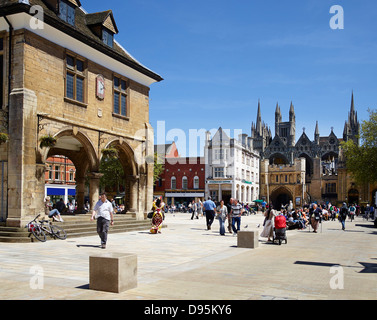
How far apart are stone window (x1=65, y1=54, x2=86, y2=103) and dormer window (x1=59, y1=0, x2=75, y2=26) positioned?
1.60 m

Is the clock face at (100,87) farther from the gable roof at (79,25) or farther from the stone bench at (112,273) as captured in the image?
the stone bench at (112,273)

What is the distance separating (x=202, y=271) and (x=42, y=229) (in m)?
7.53

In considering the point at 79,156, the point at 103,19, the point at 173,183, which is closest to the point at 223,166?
the point at 173,183

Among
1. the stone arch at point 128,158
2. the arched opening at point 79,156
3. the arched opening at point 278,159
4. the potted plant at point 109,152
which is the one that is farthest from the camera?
the arched opening at point 278,159

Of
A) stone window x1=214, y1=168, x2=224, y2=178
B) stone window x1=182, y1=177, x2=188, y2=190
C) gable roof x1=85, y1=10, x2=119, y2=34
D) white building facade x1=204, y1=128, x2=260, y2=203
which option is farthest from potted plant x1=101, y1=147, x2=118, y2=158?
stone window x1=182, y1=177, x2=188, y2=190

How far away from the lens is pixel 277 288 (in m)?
7.21

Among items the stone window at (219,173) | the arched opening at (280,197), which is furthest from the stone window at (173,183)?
the arched opening at (280,197)

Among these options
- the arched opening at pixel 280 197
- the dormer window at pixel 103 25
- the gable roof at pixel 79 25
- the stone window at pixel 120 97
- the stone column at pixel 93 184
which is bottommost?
the arched opening at pixel 280 197

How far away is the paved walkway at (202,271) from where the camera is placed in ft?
22.0

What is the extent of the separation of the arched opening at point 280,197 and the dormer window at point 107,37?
6108 cm

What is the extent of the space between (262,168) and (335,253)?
6603cm

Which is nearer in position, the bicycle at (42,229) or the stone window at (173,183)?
the bicycle at (42,229)
